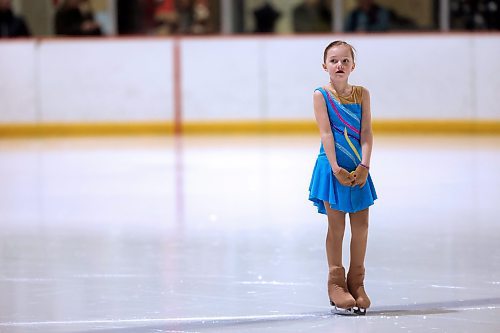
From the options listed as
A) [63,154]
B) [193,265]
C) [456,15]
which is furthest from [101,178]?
[456,15]

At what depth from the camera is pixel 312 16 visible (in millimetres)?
15375

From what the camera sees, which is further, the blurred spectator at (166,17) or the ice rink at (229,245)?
the blurred spectator at (166,17)

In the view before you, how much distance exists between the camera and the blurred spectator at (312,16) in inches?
601

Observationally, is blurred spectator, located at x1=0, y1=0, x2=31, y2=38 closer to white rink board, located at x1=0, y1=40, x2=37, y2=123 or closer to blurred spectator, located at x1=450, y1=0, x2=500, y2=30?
white rink board, located at x1=0, y1=40, x2=37, y2=123

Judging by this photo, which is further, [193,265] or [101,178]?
[101,178]

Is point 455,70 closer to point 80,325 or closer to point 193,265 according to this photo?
point 193,265

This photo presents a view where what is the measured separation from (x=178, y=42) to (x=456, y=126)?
3.52 m

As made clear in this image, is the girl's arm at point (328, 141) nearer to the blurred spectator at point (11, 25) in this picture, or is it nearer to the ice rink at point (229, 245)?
the ice rink at point (229, 245)

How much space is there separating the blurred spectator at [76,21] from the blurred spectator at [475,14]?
4.55 meters

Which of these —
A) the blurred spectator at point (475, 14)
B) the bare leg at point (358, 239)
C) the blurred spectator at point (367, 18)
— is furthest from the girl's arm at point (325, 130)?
the blurred spectator at point (475, 14)

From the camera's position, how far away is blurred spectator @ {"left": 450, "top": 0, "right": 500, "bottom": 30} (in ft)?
48.0

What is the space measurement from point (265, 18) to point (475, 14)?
107 inches

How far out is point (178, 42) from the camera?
1446 cm

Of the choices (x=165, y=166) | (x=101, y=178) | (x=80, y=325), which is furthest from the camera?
(x=165, y=166)
